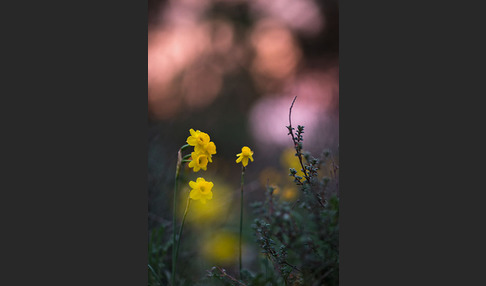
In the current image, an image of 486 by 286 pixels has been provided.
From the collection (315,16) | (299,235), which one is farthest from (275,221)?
(315,16)

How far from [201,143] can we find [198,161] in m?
0.08

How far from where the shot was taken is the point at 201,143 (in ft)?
6.62

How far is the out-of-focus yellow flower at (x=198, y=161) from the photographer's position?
79.8 inches

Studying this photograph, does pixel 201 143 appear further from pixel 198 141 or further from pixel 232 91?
pixel 232 91

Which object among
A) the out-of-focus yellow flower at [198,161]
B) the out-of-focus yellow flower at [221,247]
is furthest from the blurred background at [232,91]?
the out-of-focus yellow flower at [198,161]

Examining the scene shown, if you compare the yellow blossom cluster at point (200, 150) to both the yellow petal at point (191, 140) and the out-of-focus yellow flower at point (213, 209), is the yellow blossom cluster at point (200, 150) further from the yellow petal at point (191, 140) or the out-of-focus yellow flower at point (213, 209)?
the out-of-focus yellow flower at point (213, 209)

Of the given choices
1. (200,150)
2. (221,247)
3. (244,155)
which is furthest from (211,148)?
(221,247)

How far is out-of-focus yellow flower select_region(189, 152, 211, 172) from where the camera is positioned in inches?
79.8

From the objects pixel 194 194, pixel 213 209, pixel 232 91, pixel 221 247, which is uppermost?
pixel 232 91

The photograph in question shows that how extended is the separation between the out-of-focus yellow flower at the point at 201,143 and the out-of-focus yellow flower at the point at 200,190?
0.12 metres

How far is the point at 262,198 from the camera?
249cm

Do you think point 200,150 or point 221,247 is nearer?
point 200,150

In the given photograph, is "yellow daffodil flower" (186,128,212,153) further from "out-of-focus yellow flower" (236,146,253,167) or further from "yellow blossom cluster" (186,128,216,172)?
"out-of-focus yellow flower" (236,146,253,167)

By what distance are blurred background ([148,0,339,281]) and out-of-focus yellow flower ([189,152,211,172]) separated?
133 millimetres
